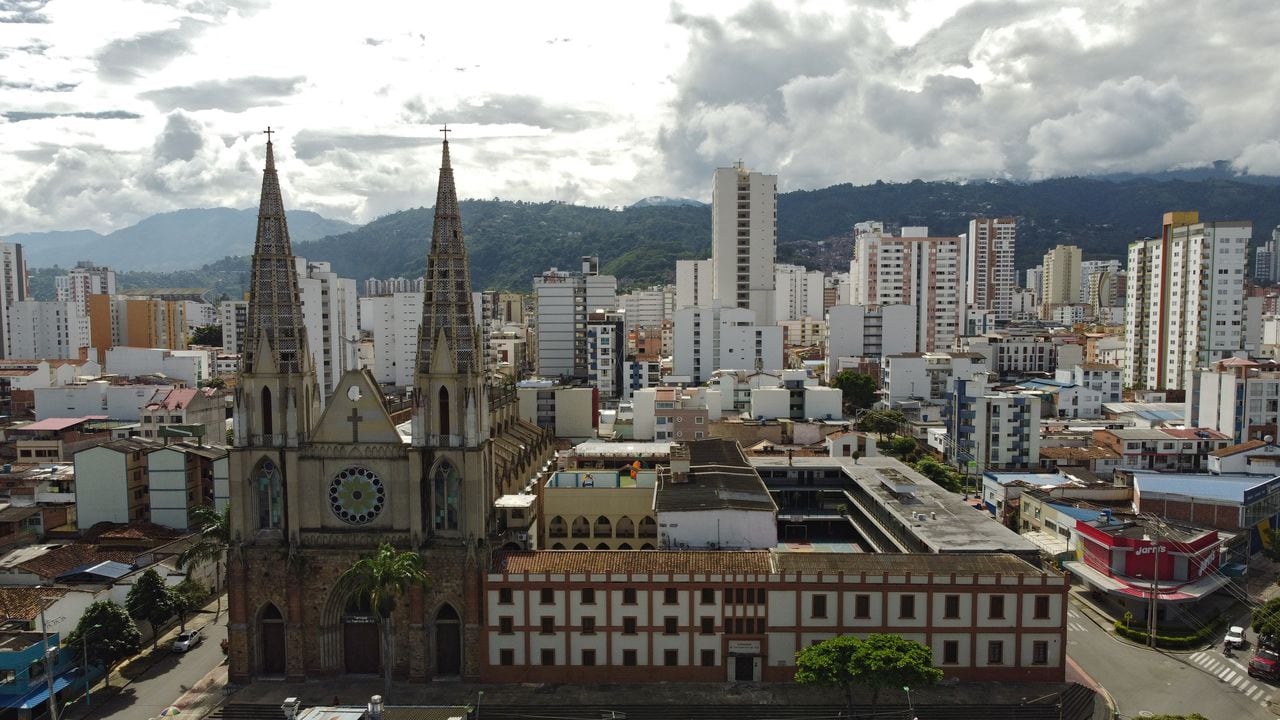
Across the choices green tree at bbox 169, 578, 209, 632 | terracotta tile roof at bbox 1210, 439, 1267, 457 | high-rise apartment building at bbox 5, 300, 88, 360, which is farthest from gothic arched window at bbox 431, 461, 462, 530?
high-rise apartment building at bbox 5, 300, 88, 360

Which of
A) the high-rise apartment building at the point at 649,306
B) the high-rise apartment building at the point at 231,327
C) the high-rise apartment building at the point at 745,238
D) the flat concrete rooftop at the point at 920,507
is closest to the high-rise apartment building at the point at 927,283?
the high-rise apartment building at the point at 745,238

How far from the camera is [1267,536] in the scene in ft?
181

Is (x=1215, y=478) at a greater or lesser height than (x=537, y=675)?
greater

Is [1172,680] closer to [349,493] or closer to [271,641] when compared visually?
[349,493]

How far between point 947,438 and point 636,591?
49.8 meters

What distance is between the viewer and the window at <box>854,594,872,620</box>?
36938mm

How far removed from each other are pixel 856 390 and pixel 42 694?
8401 centimetres

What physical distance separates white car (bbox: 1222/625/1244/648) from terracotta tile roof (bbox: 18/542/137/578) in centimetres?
5587

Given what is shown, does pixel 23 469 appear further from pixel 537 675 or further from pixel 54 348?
pixel 54 348

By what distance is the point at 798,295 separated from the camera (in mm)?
Answer: 197375

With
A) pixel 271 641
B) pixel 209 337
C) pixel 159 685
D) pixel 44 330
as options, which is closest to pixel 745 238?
pixel 271 641

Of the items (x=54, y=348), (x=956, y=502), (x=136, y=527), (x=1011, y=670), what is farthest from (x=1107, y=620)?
(x=54, y=348)

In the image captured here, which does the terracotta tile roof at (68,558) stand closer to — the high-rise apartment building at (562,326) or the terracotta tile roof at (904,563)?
the terracotta tile roof at (904,563)

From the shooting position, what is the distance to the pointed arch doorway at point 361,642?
38594 millimetres
